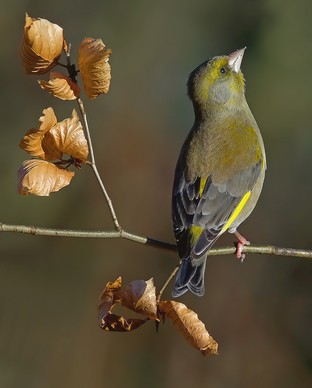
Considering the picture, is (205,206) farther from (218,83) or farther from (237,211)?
(218,83)

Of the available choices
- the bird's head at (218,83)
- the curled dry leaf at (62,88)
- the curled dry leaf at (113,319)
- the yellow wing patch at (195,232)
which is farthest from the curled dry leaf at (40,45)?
the bird's head at (218,83)

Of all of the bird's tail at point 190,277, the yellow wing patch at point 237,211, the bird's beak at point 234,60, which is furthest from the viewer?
the bird's beak at point 234,60

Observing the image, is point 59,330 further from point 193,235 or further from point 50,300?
point 193,235

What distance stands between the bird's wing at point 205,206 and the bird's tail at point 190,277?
0.05 meters

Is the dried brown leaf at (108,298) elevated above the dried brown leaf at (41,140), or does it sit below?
below

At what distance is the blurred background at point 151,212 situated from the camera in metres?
7.41

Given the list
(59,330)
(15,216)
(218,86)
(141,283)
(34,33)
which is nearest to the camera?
(34,33)

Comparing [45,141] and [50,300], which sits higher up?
[45,141]

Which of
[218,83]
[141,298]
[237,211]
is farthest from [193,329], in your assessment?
[218,83]

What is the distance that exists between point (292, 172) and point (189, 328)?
556 cm

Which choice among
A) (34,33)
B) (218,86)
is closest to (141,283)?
(34,33)

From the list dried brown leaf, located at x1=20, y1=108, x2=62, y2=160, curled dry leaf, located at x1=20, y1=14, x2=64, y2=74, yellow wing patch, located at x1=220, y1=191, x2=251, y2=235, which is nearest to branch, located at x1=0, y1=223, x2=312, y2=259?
dried brown leaf, located at x1=20, y1=108, x2=62, y2=160

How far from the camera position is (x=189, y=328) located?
3.48 meters

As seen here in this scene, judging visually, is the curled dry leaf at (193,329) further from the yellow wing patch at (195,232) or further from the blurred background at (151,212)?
the blurred background at (151,212)
